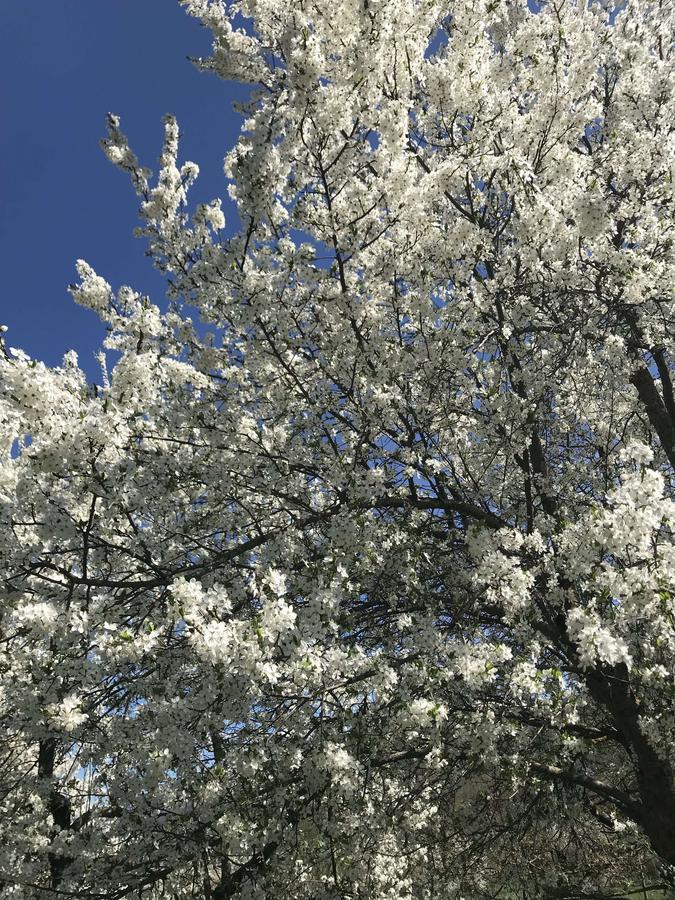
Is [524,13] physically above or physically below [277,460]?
above

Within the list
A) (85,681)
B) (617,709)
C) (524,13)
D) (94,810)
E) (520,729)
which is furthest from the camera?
(524,13)

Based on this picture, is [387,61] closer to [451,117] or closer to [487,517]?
[451,117]

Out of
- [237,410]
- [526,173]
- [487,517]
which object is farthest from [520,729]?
[526,173]

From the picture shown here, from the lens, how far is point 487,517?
6801 millimetres

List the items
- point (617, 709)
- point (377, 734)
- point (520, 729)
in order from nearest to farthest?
point (520, 729) → point (377, 734) → point (617, 709)

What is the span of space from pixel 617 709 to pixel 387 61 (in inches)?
308

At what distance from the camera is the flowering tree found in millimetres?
5117

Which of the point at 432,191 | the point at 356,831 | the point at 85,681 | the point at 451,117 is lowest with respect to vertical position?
the point at 356,831

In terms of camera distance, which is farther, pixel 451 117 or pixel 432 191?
pixel 451 117

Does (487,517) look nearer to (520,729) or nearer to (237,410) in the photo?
(520,729)

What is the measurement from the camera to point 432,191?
21.6 feet

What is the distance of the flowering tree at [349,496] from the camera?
5.12 metres

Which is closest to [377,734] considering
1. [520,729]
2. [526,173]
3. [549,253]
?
[520,729]

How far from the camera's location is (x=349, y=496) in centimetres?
623
